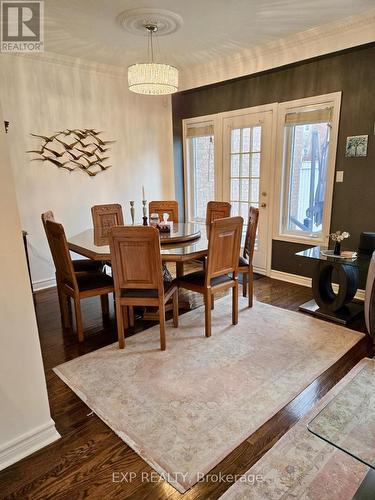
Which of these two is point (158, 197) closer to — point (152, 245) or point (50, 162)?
point (50, 162)

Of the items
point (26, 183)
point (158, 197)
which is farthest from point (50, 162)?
point (158, 197)

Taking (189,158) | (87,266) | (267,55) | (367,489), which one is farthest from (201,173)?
(367,489)

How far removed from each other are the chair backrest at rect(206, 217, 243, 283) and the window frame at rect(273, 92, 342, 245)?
57.5 inches

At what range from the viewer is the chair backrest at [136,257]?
2221 mm

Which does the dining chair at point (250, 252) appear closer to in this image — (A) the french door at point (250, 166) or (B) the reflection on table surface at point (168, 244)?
(B) the reflection on table surface at point (168, 244)

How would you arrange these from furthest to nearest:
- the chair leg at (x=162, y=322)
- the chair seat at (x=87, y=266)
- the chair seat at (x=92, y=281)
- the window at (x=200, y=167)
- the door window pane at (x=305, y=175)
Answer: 1. the window at (x=200, y=167)
2. the door window pane at (x=305, y=175)
3. the chair seat at (x=87, y=266)
4. the chair seat at (x=92, y=281)
5. the chair leg at (x=162, y=322)

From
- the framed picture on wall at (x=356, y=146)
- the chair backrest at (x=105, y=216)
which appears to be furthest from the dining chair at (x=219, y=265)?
the framed picture on wall at (x=356, y=146)

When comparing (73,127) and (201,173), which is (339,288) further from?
(73,127)

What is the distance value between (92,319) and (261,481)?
2.11 m

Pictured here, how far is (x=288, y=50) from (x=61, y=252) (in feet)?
10.4

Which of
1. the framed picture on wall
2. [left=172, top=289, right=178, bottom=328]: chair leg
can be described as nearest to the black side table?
the framed picture on wall

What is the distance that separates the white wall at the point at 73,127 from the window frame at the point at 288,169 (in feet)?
6.30

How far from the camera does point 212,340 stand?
8.65 ft

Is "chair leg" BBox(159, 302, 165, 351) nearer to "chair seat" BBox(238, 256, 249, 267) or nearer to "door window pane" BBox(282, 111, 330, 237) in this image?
"chair seat" BBox(238, 256, 249, 267)
